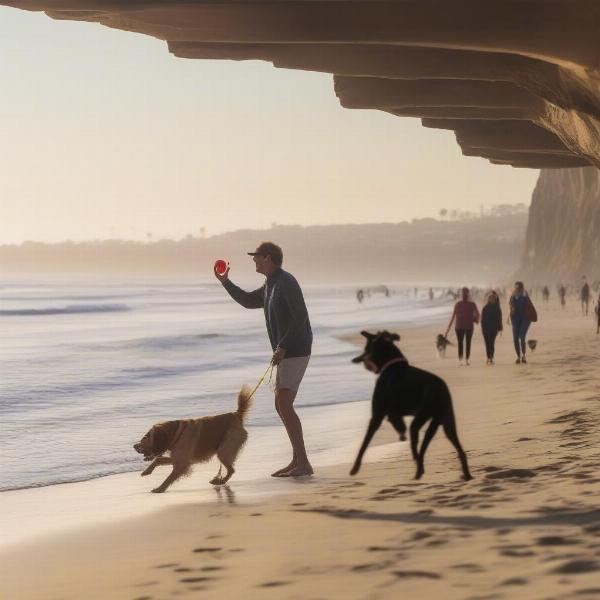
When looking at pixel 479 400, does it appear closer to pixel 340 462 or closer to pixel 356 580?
pixel 340 462

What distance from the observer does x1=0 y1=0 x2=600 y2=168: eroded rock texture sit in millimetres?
6230

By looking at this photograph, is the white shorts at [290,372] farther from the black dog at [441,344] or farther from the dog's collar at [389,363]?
the black dog at [441,344]

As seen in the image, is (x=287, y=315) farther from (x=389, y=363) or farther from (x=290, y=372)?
(x=389, y=363)

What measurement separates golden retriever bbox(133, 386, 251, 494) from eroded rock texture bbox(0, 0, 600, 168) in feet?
8.61

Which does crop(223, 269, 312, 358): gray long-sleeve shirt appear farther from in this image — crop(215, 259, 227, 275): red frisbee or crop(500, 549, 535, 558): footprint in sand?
crop(500, 549, 535, 558): footprint in sand

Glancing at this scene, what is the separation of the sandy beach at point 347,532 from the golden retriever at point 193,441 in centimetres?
27

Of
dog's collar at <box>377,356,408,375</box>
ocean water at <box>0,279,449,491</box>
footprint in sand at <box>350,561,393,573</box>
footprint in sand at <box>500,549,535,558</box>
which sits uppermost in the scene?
dog's collar at <box>377,356,408,375</box>

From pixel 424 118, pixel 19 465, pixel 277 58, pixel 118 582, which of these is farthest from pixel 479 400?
pixel 118 582

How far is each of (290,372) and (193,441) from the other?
0.92 metres

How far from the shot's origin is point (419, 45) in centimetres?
650

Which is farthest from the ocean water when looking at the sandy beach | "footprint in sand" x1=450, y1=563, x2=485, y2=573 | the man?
"footprint in sand" x1=450, y1=563, x2=485, y2=573

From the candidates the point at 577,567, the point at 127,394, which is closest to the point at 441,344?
the point at 127,394

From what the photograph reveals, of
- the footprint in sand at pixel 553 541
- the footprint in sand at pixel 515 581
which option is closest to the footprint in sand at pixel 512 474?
the footprint in sand at pixel 553 541

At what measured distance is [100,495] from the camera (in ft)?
26.7
